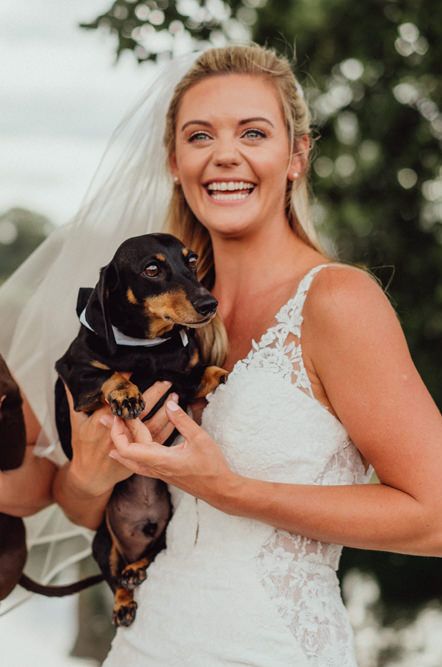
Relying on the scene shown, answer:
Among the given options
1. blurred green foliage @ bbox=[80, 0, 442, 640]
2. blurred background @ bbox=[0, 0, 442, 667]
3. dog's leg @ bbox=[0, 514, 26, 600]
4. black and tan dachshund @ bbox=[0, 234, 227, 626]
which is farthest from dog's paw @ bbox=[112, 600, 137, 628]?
blurred green foliage @ bbox=[80, 0, 442, 640]

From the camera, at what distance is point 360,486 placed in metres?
1.96

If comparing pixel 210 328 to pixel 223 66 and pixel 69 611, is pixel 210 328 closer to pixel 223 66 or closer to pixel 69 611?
pixel 223 66

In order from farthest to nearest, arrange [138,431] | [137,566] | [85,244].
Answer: [85,244] < [137,566] < [138,431]

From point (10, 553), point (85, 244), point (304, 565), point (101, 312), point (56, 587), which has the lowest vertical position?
point (56, 587)

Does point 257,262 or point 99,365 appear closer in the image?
point 99,365

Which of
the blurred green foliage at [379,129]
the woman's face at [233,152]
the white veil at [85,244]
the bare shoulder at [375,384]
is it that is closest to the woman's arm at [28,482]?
the white veil at [85,244]

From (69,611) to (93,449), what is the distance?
209cm

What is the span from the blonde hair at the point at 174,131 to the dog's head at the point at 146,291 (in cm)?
15

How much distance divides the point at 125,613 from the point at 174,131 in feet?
4.05

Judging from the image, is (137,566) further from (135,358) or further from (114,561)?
(135,358)

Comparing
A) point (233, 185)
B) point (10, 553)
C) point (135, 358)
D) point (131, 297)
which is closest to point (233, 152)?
point (233, 185)

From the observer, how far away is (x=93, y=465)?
2240 mm

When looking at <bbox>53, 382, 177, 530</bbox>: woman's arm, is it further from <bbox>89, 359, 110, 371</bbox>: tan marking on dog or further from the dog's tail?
the dog's tail

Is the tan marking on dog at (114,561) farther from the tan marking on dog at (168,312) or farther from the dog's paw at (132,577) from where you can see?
the tan marking on dog at (168,312)
